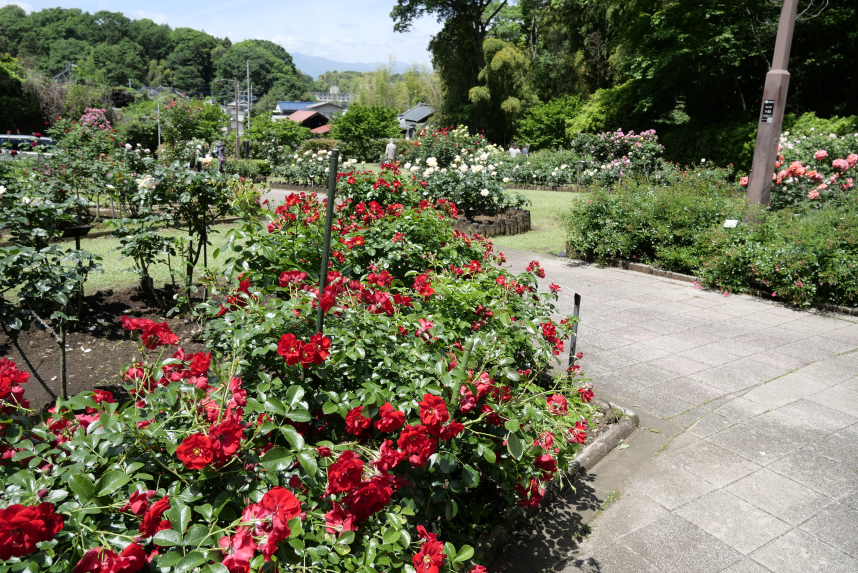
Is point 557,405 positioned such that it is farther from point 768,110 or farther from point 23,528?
point 768,110

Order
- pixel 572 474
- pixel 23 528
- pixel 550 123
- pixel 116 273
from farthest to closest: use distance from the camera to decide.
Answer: pixel 550 123, pixel 116 273, pixel 572 474, pixel 23 528

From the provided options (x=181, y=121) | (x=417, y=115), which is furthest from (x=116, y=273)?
(x=417, y=115)

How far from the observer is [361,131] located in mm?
28906

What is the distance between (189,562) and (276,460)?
0.30 m

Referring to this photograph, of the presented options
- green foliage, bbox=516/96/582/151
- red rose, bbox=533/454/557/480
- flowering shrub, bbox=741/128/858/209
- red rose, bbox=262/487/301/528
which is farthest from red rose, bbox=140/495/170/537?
green foliage, bbox=516/96/582/151

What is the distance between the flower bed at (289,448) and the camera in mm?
1203

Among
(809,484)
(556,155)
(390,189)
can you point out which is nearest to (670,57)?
(556,155)

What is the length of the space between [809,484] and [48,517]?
130 inches

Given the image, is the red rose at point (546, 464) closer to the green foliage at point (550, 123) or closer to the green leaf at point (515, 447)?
the green leaf at point (515, 447)

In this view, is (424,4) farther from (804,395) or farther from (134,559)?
(134,559)

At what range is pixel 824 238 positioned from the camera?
18.7 feet

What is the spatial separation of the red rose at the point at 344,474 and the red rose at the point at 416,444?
0.16 metres

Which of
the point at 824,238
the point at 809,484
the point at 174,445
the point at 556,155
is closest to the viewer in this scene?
the point at 174,445

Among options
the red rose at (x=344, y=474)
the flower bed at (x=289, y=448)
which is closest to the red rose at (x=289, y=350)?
the flower bed at (x=289, y=448)
